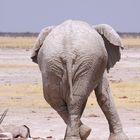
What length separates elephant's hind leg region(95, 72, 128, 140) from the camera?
982cm

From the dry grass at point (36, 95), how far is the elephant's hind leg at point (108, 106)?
7.37 metres

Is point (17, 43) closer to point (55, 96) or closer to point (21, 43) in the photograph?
point (21, 43)

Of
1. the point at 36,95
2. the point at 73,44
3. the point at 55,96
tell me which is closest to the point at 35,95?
the point at 36,95

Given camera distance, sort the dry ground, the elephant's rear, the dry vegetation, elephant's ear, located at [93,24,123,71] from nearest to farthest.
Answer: the elephant's rear
elephant's ear, located at [93,24,123,71]
the dry ground
the dry vegetation

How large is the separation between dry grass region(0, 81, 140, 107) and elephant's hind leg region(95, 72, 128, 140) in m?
7.37

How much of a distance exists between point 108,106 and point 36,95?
9.96 meters

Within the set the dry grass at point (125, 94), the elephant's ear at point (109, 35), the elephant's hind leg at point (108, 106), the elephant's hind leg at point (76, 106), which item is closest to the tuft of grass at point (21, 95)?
the dry grass at point (125, 94)

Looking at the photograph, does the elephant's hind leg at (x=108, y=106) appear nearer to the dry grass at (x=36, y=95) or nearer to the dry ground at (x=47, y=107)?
the dry ground at (x=47, y=107)

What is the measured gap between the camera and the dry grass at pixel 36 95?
58.9 ft

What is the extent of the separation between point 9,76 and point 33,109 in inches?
431

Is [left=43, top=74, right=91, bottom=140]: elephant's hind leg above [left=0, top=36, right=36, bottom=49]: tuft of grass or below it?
above

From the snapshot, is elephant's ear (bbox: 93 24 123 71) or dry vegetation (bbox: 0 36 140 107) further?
dry vegetation (bbox: 0 36 140 107)

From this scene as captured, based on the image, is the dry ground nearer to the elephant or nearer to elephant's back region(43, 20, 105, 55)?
the elephant

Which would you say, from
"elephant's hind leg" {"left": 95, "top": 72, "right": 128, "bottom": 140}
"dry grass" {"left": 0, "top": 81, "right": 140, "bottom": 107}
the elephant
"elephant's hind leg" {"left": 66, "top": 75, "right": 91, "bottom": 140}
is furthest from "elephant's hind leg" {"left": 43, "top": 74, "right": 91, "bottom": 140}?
"dry grass" {"left": 0, "top": 81, "right": 140, "bottom": 107}
